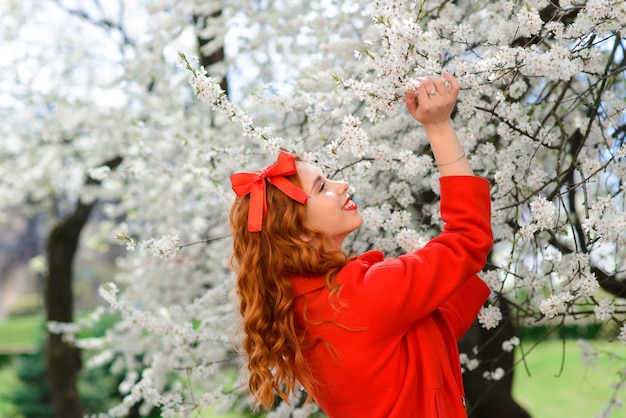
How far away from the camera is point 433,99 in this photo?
165 cm

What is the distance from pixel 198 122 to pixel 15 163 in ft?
13.7

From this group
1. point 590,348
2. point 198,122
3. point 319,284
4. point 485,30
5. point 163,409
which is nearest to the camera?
point 319,284

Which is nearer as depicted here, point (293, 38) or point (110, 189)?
point (293, 38)

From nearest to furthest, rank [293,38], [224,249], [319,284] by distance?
1. [319,284]
2. [224,249]
3. [293,38]

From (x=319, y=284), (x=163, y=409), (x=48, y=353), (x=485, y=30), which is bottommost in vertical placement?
(x=48, y=353)

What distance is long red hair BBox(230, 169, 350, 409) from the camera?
1.76 meters

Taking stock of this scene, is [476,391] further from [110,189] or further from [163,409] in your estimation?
[110,189]

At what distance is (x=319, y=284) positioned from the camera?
1.76 meters

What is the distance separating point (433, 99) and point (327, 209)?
14.4 inches

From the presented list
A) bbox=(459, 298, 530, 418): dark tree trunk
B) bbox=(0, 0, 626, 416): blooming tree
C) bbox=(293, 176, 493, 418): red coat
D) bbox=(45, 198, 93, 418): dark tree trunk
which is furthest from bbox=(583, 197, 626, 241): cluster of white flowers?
bbox=(45, 198, 93, 418): dark tree trunk

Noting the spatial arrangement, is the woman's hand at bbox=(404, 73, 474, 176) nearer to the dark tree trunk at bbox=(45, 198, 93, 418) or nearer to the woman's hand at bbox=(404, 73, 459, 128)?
the woman's hand at bbox=(404, 73, 459, 128)

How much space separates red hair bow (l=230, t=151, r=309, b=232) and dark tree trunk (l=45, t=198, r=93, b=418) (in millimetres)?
5532

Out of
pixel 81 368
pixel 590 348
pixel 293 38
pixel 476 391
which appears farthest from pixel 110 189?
pixel 590 348

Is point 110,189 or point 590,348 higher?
point 590,348
